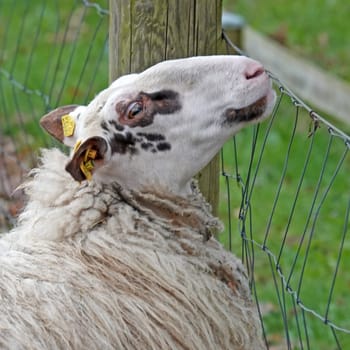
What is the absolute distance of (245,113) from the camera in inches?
117

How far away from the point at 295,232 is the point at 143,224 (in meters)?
2.76

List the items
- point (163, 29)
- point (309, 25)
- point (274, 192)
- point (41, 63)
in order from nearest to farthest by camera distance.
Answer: point (163, 29), point (274, 192), point (41, 63), point (309, 25)

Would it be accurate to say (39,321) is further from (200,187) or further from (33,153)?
(33,153)

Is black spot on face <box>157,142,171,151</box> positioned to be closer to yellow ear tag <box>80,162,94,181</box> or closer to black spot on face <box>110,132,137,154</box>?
black spot on face <box>110,132,137,154</box>

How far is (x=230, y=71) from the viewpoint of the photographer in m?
2.94

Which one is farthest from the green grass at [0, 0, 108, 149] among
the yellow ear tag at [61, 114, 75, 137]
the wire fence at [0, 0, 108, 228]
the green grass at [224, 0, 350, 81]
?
the yellow ear tag at [61, 114, 75, 137]

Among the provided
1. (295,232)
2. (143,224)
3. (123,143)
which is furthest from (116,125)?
(295,232)

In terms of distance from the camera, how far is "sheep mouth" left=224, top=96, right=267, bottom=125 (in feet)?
9.71

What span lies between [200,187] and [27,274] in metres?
0.75

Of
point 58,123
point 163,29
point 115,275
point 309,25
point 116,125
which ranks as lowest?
point 309,25

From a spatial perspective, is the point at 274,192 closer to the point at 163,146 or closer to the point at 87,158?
the point at 163,146

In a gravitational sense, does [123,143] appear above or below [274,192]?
above

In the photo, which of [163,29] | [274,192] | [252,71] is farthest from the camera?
[274,192]

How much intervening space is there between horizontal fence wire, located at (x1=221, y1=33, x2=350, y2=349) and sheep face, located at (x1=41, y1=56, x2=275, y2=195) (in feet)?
1.46
